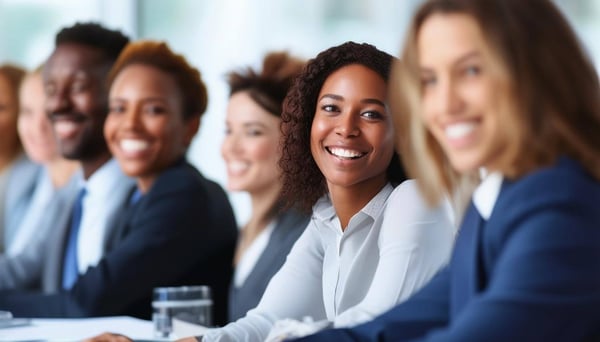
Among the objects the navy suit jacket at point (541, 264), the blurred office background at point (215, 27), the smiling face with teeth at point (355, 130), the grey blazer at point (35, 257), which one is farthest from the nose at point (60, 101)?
the navy suit jacket at point (541, 264)

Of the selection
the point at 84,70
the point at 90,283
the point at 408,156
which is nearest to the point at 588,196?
the point at 408,156

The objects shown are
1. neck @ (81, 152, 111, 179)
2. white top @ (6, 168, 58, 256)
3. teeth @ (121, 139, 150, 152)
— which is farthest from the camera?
white top @ (6, 168, 58, 256)

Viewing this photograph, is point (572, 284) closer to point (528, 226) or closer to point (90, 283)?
point (528, 226)

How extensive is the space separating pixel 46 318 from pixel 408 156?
1.75 meters

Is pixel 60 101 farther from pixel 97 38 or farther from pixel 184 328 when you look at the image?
pixel 184 328

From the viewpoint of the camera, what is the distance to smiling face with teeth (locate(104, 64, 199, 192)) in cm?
278

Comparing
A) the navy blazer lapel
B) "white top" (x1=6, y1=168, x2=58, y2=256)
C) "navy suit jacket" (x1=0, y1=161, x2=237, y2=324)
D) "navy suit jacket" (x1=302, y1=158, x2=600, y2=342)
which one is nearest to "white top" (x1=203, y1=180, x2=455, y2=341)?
the navy blazer lapel

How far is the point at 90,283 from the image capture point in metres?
2.75

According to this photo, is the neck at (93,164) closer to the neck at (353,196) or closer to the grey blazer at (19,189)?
the grey blazer at (19,189)

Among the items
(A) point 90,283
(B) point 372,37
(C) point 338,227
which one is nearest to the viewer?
(C) point 338,227

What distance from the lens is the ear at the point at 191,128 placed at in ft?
9.32

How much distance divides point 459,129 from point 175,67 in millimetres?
1804

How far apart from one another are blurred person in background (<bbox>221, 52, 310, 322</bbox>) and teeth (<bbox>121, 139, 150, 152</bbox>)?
0.28 m

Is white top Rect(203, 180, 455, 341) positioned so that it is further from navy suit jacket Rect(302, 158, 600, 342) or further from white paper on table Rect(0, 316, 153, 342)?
white paper on table Rect(0, 316, 153, 342)
